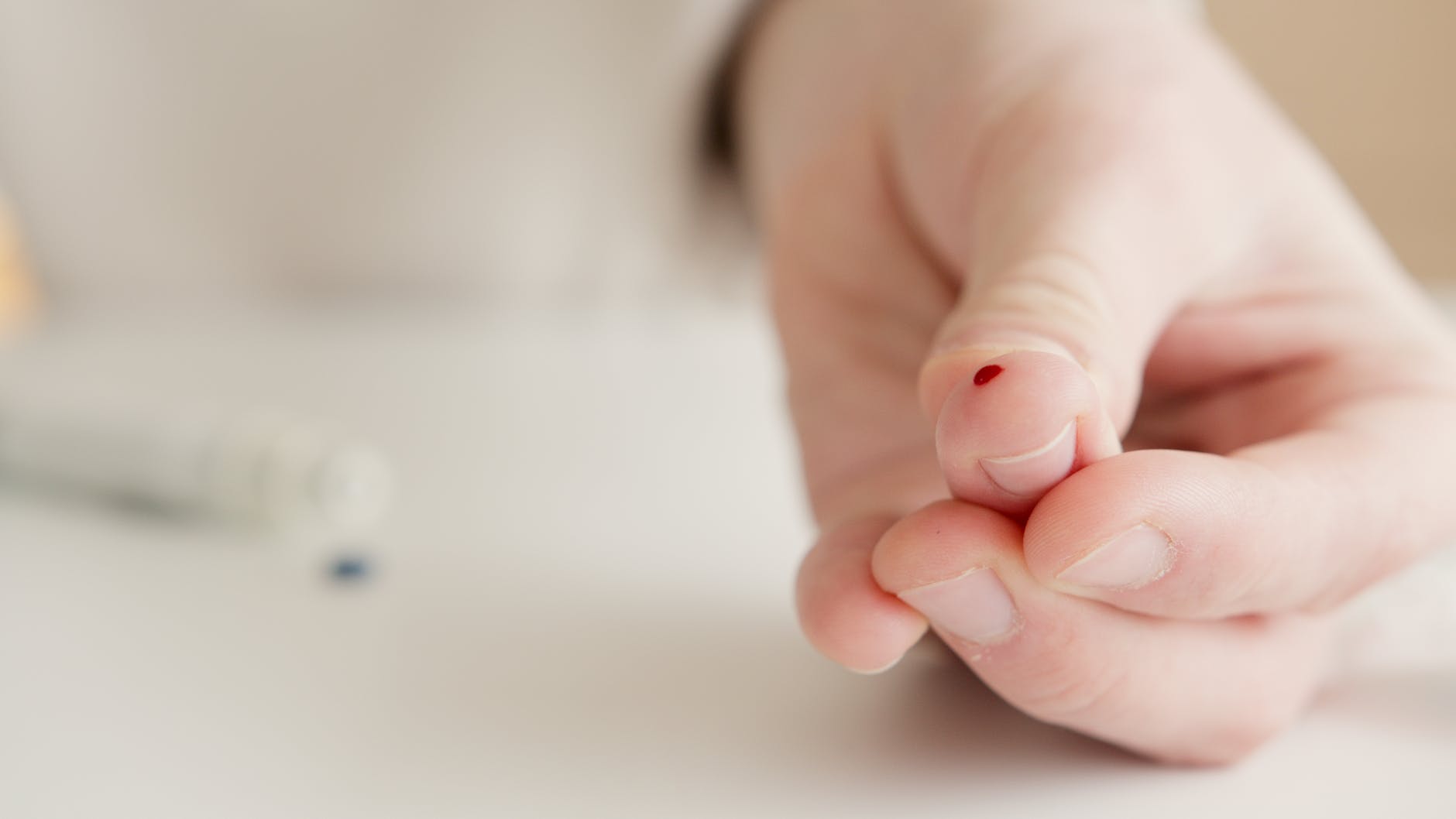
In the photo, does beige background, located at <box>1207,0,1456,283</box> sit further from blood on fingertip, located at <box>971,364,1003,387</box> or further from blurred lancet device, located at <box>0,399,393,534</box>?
blood on fingertip, located at <box>971,364,1003,387</box>

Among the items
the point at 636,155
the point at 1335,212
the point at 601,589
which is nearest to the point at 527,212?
the point at 636,155

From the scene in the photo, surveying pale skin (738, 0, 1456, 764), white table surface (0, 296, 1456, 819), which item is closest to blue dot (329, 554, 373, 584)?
white table surface (0, 296, 1456, 819)

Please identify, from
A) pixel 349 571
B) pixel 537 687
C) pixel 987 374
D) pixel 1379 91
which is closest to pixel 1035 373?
pixel 987 374

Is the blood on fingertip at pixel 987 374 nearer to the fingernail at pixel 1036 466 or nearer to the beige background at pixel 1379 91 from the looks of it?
the fingernail at pixel 1036 466

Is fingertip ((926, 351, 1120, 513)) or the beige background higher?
the beige background

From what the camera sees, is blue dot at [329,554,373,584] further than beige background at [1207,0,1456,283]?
No

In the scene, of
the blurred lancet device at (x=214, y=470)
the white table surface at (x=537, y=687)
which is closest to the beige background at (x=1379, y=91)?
the white table surface at (x=537, y=687)

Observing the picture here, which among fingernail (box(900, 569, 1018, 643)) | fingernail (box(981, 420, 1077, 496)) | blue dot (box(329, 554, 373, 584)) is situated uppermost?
blue dot (box(329, 554, 373, 584))
